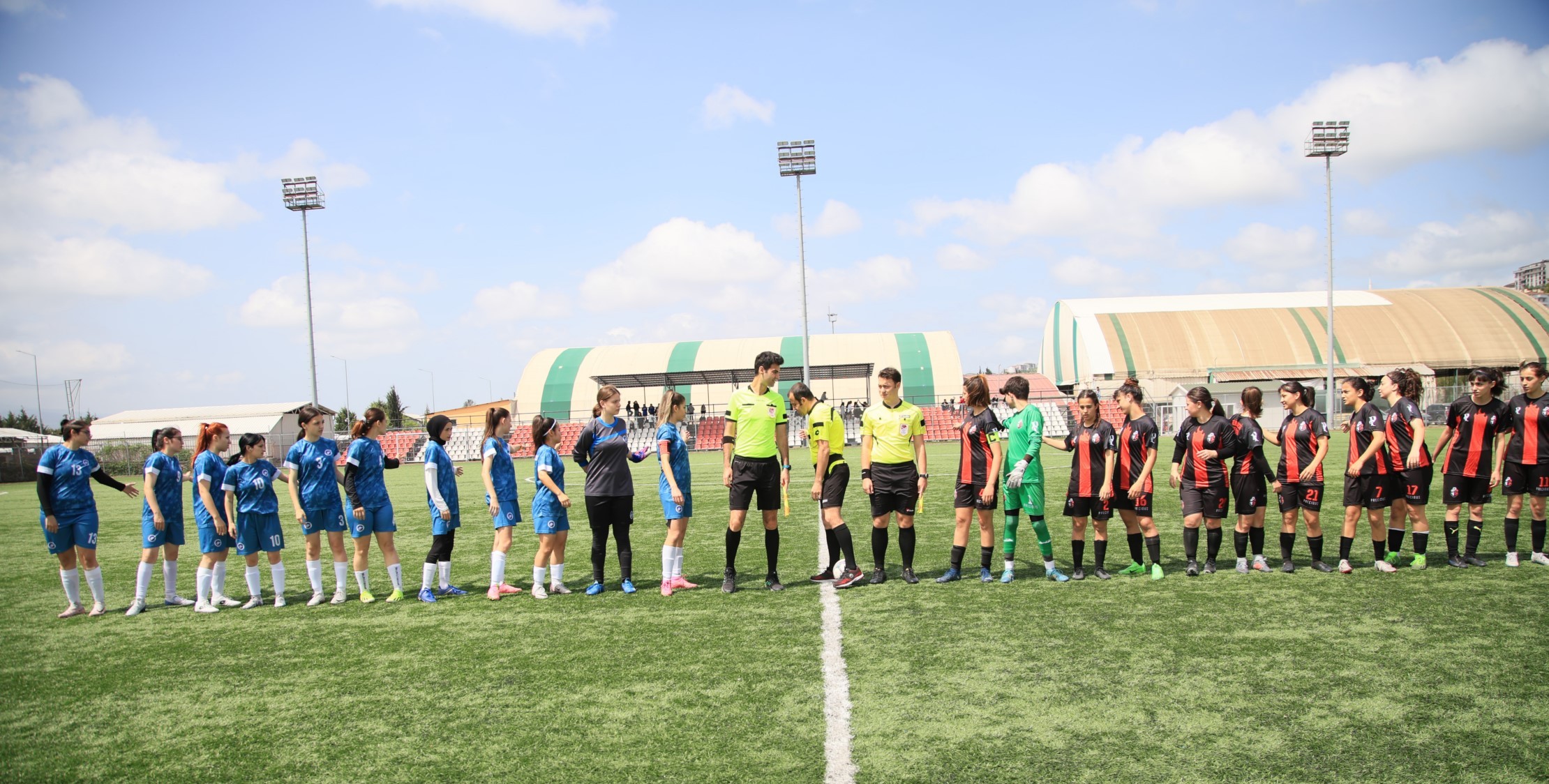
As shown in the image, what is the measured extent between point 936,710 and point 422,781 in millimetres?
2549

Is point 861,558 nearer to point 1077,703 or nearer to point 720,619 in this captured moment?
point 720,619

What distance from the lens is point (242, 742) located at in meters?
4.44

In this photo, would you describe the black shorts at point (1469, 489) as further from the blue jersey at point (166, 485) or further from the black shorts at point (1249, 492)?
the blue jersey at point (166, 485)

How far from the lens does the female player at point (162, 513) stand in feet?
25.2

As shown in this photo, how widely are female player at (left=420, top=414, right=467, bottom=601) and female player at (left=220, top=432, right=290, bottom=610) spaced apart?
1.25 metres

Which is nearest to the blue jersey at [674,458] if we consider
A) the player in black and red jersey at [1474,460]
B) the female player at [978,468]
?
the female player at [978,468]

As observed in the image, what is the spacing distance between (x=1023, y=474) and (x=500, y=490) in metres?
4.66

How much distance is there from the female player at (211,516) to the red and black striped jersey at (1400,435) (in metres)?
10.3

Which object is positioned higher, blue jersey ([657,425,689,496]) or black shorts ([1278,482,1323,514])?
blue jersey ([657,425,689,496])

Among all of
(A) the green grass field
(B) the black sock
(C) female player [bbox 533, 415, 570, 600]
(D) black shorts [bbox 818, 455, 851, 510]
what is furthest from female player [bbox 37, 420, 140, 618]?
(D) black shorts [bbox 818, 455, 851, 510]

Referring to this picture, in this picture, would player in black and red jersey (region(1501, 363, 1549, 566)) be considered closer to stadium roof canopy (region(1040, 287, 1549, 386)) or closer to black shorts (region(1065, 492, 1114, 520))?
black shorts (region(1065, 492, 1114, 520))

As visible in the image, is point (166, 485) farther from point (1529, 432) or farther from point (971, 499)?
point (1529, 432)

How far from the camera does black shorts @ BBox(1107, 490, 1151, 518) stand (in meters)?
7.56

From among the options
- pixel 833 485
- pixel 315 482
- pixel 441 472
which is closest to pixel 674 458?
pixel 833 485
